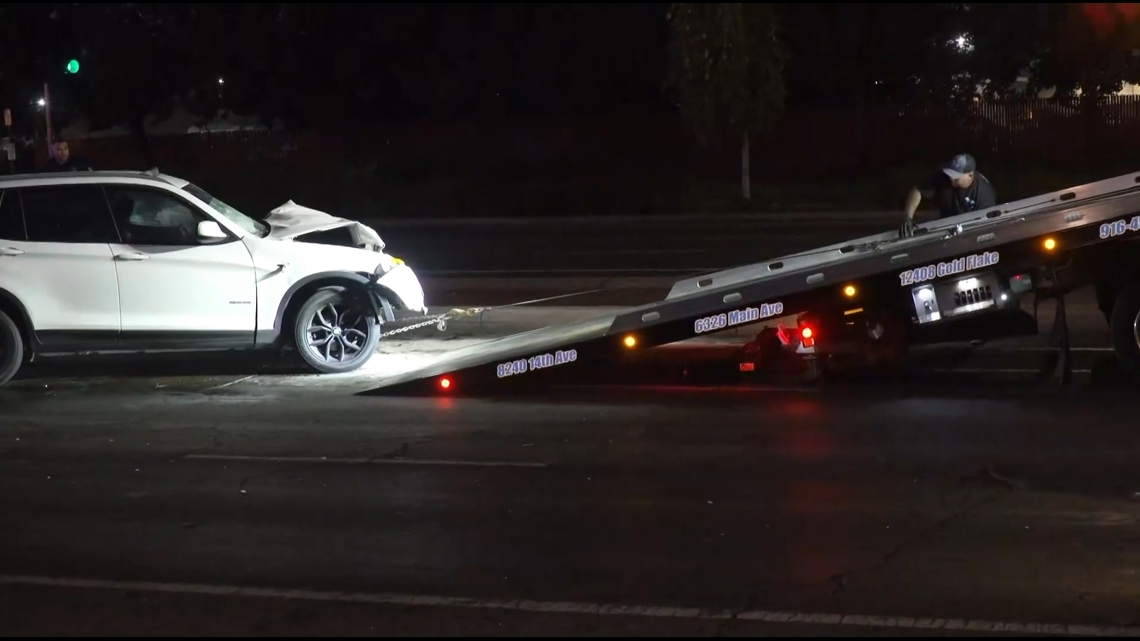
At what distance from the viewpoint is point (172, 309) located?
43.0 feet

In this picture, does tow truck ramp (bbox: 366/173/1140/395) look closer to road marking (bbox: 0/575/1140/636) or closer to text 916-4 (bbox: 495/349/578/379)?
text 916-4 (bbox: 495/349/578/379)

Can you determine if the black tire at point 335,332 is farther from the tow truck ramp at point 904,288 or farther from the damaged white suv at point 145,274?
the tow truck ramp at point 904,288

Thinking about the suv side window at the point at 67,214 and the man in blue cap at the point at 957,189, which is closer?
the suv side window at the point at 67,214

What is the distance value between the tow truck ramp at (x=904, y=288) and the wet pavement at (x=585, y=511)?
1.32 ft

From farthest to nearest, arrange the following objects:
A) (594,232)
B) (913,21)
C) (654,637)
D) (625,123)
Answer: (625,123), (913,21), (594,232), (654,637)

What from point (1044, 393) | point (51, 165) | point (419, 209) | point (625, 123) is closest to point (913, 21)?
point (625, 123)

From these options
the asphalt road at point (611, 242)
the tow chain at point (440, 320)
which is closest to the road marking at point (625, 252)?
the asphalt road at point (611, 242)

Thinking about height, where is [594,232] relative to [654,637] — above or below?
above

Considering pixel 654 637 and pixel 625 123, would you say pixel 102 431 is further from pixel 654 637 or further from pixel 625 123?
pixel 625 123

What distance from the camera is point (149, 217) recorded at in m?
13.2

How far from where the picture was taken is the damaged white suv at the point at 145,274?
13.1 metres

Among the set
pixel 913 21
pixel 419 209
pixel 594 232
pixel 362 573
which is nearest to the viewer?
pixel 362 573

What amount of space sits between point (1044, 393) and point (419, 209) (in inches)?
1138

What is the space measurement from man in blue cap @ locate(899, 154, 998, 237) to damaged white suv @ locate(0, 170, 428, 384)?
194 inches
